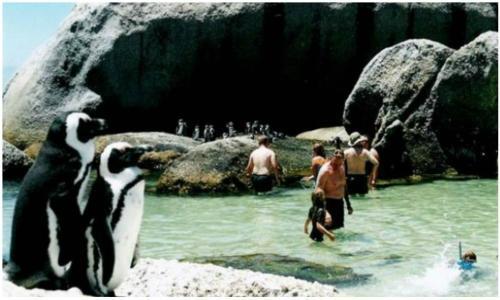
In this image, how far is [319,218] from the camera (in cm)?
1031

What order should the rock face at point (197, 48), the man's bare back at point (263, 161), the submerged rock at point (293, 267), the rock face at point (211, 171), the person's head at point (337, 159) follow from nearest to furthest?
the submerged rock at point (293, 267)
the person's head at point (337, 159)
the man's bare back at point (263, 161)
the rock face at point (211, 171)
the rock face at point (197, 48)

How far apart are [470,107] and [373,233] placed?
22.8 feet

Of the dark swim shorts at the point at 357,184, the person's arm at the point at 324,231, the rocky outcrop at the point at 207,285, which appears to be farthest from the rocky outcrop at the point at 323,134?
the rocky outcrop at the point at 207,285

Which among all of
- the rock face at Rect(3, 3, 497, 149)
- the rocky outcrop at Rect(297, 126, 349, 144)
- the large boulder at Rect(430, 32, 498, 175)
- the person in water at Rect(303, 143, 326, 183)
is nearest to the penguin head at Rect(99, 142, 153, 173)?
the person in water at Rect(303, 143, 326, 183)

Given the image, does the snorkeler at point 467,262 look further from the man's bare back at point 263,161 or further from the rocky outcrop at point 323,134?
the rocky outcrop at point 323,134

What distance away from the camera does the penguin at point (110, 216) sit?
552 cm

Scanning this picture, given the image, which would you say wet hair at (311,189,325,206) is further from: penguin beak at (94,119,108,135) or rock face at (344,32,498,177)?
rock face at (344,32,498,177)

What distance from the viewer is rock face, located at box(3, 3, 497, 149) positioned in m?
26.4

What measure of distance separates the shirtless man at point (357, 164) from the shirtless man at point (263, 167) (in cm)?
107

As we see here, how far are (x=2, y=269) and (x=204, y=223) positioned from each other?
6510mm

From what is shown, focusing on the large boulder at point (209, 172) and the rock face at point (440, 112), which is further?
the rock face at point (440, 112)

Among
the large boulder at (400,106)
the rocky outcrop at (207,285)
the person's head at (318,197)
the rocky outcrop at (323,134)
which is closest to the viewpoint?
the rocky outcrop at (207,285)

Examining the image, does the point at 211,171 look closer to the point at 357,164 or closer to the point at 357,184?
the point at 357,184

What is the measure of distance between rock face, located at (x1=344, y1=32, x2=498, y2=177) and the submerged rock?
7960mm
